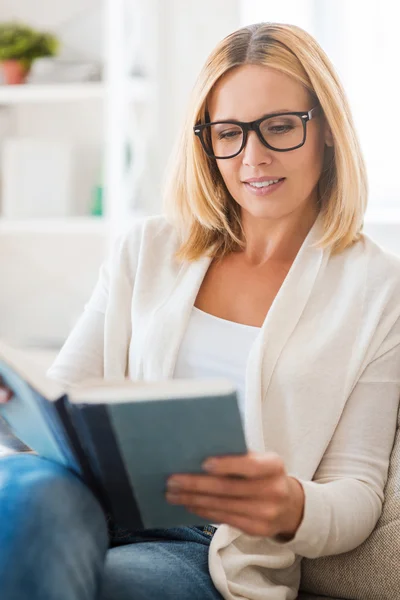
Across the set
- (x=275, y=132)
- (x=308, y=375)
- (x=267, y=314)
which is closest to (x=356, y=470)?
(x=308, y=375)

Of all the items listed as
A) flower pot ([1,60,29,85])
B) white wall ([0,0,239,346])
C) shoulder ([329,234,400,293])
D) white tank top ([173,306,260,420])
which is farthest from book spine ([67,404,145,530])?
flower pot ([1,60,29,85])

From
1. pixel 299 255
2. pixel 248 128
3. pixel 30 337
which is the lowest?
pixel 30 337

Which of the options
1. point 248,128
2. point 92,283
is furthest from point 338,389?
point 92,283

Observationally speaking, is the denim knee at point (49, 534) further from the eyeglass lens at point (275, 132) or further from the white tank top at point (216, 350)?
the eyeglass lens at point (275, 132)

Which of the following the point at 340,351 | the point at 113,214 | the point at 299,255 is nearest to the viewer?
the point at 340,351

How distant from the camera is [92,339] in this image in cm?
141

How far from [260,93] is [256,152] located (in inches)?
3.6

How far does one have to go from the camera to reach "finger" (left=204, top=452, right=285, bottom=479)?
90 cm

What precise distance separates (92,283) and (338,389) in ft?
5.68

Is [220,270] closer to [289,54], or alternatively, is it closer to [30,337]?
[289,54]

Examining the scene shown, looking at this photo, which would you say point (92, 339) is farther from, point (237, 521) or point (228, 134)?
point (237, 521)

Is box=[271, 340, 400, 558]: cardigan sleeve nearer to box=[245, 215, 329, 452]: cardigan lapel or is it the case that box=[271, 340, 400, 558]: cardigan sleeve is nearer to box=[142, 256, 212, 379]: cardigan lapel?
box=[245, 215, 329, 452]: cardigan lapel

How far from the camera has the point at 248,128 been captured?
1.28 meters

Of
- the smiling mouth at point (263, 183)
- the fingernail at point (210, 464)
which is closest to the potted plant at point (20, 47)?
the smiling mouth at point (263, 183)
